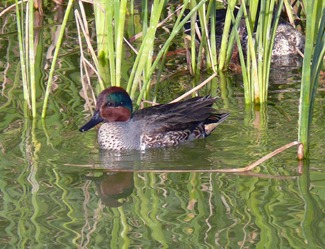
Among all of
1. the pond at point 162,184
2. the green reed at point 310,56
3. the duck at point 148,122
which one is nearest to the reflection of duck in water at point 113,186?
the pond at point 162,184

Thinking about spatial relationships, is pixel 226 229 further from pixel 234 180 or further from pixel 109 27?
pixel 109 27

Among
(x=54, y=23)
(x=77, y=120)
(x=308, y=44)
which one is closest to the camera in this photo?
(x=308, y=44)

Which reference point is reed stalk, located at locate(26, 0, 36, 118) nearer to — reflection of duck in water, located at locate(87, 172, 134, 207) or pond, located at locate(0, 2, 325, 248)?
pond, located at locate(0, 2, 325, 248)

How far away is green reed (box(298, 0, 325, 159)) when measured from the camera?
599 cm

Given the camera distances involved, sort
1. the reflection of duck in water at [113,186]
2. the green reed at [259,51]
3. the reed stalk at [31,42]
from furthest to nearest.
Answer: the green reed at [259,51] → the reed stalk at [31,42] → the reflection of duck in water at [113,186]

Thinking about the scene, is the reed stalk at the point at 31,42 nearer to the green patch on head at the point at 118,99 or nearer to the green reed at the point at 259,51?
the green patch on head at the point at 118,99

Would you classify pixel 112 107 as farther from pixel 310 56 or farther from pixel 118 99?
pixel 310 56

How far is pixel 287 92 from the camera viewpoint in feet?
29.2

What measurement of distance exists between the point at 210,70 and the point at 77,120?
1.94 m

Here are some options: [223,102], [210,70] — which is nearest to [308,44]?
[223,102]

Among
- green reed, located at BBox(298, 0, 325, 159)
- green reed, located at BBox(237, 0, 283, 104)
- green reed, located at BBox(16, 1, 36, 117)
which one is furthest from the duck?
green reed, located at BBox(298, 0, 325, 159)

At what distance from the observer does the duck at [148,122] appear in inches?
302

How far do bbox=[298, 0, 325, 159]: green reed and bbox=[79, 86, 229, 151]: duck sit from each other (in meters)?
1.59

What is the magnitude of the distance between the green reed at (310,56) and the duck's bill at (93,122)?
6.49ft
